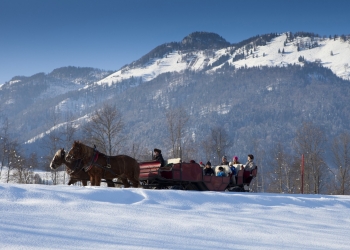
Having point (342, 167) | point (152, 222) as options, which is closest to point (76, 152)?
point (152, 222)

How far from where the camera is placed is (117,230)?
20.1 ft

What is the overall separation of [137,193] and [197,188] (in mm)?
7290

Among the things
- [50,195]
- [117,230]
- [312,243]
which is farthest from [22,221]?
[312,243]

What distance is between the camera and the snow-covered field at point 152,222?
5.59m

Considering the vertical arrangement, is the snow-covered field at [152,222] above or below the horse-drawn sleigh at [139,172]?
below

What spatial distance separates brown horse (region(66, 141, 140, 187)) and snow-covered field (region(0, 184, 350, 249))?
16.6 ft

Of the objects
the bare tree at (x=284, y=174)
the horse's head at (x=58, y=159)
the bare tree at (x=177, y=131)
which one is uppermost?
the bare tree at (x=177, y=131)

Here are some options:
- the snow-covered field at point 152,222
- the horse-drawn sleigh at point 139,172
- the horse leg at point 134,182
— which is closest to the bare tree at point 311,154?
the horse-drawn sleigh at point 139,172

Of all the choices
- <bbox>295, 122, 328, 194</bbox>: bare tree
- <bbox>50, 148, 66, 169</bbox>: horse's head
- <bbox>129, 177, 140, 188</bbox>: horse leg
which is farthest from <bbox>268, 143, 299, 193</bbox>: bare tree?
<bbox>50, 148, 66, 169</bbox>: horse's head

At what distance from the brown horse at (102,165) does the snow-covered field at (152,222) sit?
16.6ft

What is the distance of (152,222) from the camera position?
22.4ft

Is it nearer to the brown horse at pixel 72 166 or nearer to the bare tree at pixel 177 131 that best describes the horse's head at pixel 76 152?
the brown horse at pixel 72 166

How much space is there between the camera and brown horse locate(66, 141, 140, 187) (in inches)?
566

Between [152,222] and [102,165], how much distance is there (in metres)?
8.04
